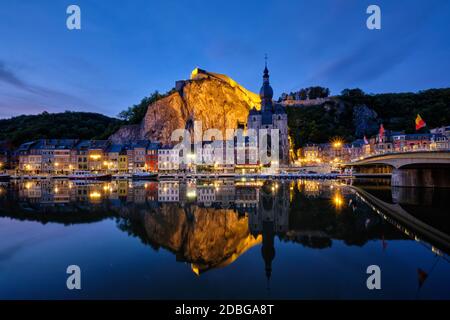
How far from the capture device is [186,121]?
87.1 meters

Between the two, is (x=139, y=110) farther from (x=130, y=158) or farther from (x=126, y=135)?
(x=130, y=158)

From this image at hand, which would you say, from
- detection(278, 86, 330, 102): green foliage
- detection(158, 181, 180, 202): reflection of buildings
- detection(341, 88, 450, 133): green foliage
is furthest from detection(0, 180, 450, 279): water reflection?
detection(278, 86, 330, 102): green foliage

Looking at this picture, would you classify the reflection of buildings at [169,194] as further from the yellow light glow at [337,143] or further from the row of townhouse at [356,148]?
the yellow light glow at [337,143]

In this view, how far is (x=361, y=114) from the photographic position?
333ft

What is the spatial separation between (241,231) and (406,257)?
640cm

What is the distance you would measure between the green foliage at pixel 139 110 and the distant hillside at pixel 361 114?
170 feet

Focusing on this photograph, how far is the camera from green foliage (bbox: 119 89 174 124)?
99.3m

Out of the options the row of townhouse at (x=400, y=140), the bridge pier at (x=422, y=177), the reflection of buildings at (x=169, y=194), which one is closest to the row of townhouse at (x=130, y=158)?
the row of townhouse at (x=400, y=140)

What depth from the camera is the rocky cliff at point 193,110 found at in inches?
3329

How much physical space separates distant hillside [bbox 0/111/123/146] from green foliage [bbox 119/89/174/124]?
4962 mm

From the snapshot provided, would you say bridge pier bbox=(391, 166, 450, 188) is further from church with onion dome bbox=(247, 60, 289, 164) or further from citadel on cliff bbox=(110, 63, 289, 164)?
church with onion dome bbox=(247, 60, 289, 164)

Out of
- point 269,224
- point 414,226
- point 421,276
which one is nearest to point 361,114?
point 414,226

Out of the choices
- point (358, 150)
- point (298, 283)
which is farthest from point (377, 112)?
point (298, 283)

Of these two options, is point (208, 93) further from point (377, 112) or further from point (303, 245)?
point (303, 245)
